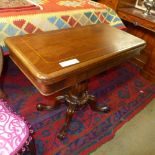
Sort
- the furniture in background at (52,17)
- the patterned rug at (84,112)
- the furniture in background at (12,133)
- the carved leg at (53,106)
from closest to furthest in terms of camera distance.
Answer: the furniture in background at (12,133), the furniture in background at (52,17), the patterned rug at (84,112), the carved leg at (53,106)

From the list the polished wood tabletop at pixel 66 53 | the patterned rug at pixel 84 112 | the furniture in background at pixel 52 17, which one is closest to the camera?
the polished wood tabletop at pixel 66 53

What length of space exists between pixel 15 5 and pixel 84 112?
1.13m

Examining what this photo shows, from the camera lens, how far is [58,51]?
115 centimetres

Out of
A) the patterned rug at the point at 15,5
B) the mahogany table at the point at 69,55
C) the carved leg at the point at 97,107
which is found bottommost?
the carved leg at the point at 97,107

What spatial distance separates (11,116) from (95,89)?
4.04 ft

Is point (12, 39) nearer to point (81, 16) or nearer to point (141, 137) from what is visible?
point (81, 16)

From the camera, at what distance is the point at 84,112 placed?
179cm

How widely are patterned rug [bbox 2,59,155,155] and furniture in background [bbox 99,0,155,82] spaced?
0.63ft

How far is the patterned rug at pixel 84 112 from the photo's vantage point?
1477mm

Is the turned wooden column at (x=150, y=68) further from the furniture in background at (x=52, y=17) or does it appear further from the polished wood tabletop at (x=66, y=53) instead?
the polished wood tabletop at (x=66, y=53)

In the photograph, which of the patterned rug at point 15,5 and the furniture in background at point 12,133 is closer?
the furniture in background at point 12,133

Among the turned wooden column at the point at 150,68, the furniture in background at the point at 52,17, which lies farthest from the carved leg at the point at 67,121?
the turned wooden column at the point at 150,68

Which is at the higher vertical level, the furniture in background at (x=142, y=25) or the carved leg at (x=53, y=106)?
the furniture in background at (x=142, y=25)

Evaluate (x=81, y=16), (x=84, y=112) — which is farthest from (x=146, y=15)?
(x=84, y=112)
